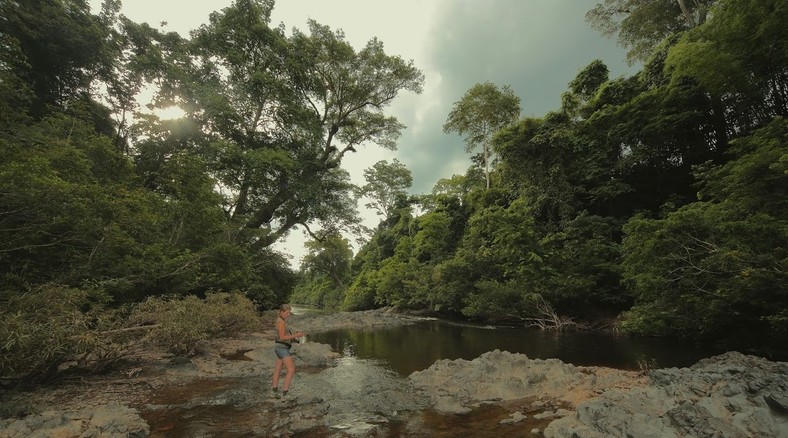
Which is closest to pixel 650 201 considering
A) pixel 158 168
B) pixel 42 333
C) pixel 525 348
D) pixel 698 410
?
pixel 525 348

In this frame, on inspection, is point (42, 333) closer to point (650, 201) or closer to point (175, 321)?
point (175, 321)

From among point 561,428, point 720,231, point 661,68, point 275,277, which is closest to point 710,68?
point 661,68

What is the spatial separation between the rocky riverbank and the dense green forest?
1043mm

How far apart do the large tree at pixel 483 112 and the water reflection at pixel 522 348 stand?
2101cm

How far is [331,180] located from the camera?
23969 millimetres

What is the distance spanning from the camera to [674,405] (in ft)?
17.0

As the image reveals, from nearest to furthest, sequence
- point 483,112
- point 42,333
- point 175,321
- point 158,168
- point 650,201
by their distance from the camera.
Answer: point 42,333 < point 175,321 < point 158,168 < point 650,201 < point 483,112

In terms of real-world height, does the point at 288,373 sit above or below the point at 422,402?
above

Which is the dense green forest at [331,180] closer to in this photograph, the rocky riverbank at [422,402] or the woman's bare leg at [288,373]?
the rocky riverbank at [422,402]

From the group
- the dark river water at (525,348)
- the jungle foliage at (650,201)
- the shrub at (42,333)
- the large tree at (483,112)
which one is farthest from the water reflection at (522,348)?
the large tree at (483,112)

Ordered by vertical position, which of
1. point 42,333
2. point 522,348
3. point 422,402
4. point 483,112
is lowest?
point 422,402

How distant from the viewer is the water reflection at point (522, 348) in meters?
10.8

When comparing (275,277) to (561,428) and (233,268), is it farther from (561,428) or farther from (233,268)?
(561,428)

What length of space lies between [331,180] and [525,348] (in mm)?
16054
